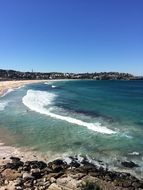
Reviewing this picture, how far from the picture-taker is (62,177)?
779 inches

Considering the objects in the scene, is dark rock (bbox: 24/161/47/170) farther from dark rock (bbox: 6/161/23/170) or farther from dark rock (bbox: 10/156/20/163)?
dark rock (bbox: 10/156/20/163)

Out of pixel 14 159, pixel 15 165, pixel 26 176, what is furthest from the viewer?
pixel 14 159

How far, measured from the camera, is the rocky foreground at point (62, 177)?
714 inches

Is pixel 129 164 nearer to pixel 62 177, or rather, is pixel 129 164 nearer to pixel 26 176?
pixel 62 177

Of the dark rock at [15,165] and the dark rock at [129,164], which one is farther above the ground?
the dark rock at [15,165]

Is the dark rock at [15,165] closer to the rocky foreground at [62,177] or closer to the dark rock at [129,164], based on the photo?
the rocky foreground at [62,177]

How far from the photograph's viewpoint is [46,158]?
80.8ft

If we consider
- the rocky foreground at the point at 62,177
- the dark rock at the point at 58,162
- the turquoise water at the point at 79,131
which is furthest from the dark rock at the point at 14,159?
the turquoise water at the point at 79,131

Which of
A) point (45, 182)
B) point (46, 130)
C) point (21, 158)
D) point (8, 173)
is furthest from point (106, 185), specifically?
point (46, 130)

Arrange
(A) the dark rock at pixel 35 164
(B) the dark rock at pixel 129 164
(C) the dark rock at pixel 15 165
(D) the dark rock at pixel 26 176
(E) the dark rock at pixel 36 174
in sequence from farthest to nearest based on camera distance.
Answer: (B) the dark rock at pixel 129 164, (A) the dark rock at pixel 35 164, (C) the dark rock at pixel 15 165, (E) the dark rock at pixel 36 174, (D) the dark rock at pixel 26 176

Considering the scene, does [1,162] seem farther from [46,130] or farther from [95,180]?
[46,130]

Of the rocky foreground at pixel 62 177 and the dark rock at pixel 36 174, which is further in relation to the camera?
the dark rock at pixel 36 174

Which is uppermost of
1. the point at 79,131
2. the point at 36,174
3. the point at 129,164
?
the point at 36,174

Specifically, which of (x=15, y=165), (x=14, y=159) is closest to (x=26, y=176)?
(x=15, y=165)
